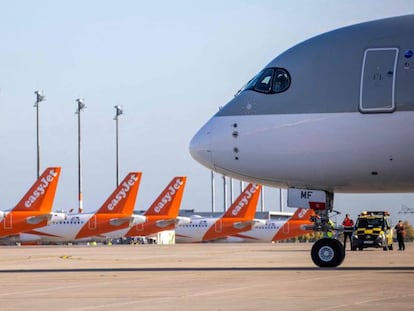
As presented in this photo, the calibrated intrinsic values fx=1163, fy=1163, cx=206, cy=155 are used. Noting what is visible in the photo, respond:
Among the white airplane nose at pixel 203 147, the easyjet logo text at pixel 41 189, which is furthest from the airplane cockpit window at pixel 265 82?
the easyjet logo text at pixel 41 189

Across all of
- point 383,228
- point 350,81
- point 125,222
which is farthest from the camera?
point 125,222

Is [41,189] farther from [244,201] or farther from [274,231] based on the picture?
[274,231]

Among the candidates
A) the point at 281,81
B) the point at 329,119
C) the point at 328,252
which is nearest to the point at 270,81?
the point at 281,81

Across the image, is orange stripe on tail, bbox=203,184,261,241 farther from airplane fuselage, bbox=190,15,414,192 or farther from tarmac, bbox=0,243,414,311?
tarmac, bbox=0,243,414,311

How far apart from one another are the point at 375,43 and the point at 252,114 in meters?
3.33

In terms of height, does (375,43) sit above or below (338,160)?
above

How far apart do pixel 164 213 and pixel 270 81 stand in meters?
64.8

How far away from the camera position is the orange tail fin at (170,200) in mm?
92369

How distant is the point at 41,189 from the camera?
79750 millimetres


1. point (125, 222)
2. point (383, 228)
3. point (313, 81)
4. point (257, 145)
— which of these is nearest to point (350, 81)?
point (313, 81)

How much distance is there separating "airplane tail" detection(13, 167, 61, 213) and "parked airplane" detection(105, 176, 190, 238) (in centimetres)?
989

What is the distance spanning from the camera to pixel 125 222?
85.8 m

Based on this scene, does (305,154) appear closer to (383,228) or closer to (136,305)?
(136,305)

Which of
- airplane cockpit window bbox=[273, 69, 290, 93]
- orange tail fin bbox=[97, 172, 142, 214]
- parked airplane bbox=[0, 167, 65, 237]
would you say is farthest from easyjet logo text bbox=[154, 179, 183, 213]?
airplane cockpit window bbox=[273, 69, 290, 93]
